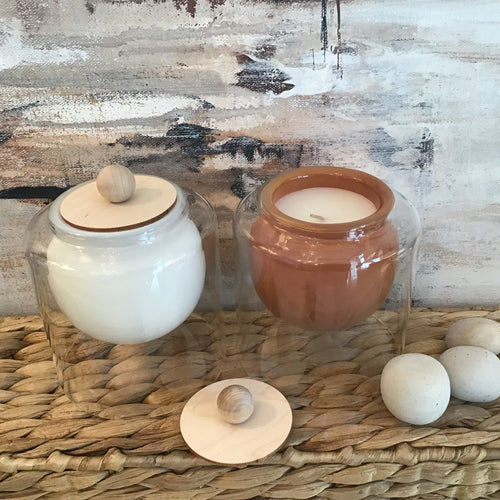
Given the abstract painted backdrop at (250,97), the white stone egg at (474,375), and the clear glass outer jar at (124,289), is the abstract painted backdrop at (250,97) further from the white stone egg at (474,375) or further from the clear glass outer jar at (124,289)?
the white stone egg at (474,375)

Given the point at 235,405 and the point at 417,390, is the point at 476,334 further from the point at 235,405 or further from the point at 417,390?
the point at 235,405

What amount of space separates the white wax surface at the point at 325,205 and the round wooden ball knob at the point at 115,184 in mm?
141

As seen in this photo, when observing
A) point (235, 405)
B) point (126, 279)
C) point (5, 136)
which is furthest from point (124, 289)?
point (5, 136)

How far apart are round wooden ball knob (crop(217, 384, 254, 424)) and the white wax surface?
0.54ft

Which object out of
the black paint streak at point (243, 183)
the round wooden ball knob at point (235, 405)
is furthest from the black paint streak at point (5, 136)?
the round wooden ball knob at point (235, 405)

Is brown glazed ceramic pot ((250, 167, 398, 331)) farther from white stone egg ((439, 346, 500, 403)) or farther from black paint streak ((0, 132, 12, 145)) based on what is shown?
black paint streak ((0, 132, 12, 145))

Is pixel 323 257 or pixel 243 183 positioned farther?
pixel 243 183

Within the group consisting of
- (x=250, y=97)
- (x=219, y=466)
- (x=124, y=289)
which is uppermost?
(x=250, y=97)

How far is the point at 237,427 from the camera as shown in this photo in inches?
21.6

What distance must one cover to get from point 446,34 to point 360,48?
8 centimetres

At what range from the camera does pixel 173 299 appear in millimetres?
541

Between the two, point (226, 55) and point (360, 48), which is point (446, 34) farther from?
point (226, 55)

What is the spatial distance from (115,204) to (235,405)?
8.1 inches

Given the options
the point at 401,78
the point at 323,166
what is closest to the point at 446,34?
the point at 401,78
